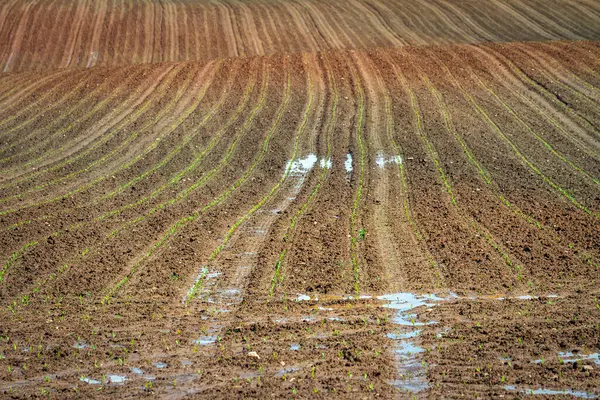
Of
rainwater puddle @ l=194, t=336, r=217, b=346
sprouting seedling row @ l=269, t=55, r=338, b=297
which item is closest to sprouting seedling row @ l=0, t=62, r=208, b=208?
sprouting seedling row @ l=269, t=55, r=338, b=297

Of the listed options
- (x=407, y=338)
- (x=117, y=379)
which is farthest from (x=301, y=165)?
(x=117, y=379)

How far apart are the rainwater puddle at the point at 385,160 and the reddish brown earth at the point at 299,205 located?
10cm

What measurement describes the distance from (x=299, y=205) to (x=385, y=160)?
187 inches

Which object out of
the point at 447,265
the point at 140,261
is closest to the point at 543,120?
the point at 447,265

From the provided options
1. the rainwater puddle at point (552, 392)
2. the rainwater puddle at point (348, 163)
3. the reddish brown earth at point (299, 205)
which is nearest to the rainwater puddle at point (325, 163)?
the reddish brown earth at point (299, 205)

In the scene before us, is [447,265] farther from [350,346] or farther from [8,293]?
[8,293]

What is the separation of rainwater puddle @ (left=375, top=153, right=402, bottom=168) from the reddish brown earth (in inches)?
4.0

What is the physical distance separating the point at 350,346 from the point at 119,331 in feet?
11.4

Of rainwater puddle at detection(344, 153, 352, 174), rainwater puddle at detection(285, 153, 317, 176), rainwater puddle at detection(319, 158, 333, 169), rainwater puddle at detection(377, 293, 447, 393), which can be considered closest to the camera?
rainwater puddle at detection(377, 293, 447, 393)

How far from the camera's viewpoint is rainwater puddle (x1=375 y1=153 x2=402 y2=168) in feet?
72.8

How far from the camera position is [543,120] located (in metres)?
26.0

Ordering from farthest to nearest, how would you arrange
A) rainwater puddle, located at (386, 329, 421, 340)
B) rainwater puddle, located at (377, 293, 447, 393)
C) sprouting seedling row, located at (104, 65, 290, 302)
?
sprouting seedling row, located at (104, 65, 290, 302) → rainwater puddle, located at (386, 329, 421, 340) → rainwater puddle, located at (377, 293, 447, 393)

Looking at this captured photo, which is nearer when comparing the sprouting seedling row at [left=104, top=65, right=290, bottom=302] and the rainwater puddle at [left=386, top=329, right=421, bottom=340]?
the rainwater puddle at [left=386, top=329, right=421, bottom=340]

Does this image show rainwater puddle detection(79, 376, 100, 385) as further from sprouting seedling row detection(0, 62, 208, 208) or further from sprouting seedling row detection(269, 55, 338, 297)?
sprouting seedling row detection(0, 62, 208, 208)
